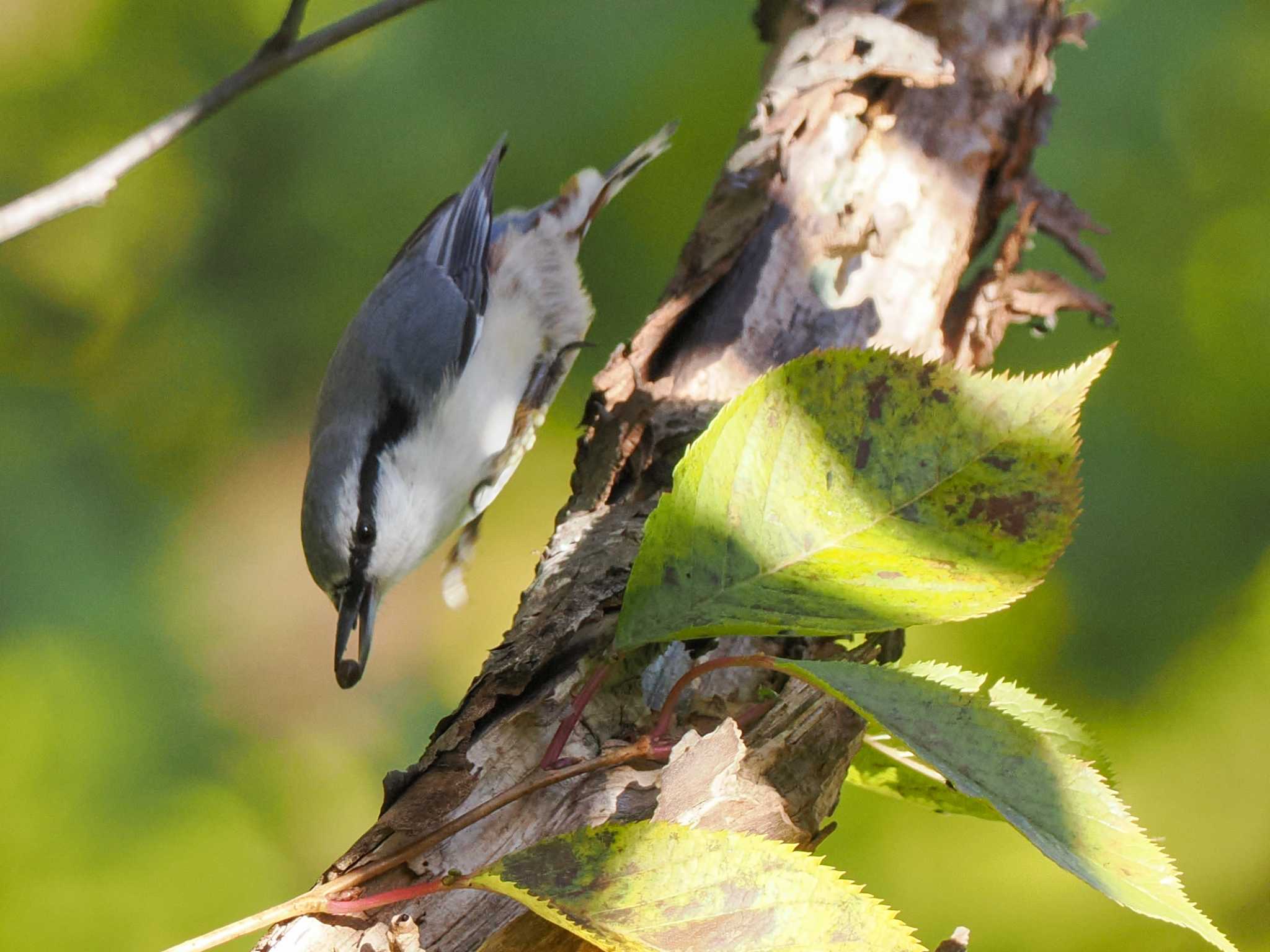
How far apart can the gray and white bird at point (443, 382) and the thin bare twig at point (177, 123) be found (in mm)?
550

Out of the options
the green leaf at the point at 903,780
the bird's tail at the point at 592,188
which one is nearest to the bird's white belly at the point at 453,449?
the bird's tail at the point at 592,188

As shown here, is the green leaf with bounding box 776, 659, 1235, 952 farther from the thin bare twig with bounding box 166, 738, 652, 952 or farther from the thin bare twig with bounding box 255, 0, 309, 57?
the thin bare twig with bounding box 255, 0, 309, 57

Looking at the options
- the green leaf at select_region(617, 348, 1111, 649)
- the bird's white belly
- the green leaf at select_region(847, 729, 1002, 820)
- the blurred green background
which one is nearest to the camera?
the green leaf at select_region(617, 348, 1111, 649)

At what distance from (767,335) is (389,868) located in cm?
65

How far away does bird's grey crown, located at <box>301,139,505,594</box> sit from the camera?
4.39ft

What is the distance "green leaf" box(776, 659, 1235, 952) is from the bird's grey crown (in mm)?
888

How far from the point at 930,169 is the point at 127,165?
0.80 metres

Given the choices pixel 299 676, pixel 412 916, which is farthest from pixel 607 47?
pixel 412 916

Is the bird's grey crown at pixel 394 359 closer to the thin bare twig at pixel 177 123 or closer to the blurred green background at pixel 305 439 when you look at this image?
the blurred green background at pixel 305 439

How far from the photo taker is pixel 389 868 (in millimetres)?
592

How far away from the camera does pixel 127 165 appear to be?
2.72ft

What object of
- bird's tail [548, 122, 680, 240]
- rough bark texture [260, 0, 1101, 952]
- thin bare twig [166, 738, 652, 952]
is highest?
bird's tail [548, 122, 680, 240]

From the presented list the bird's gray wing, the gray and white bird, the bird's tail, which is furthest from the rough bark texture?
the bird's gray wing

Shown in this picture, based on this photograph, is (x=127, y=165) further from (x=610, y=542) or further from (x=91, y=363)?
(x=91, y=363)
